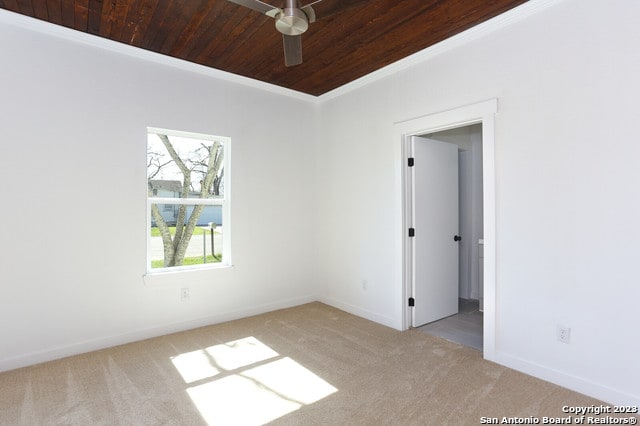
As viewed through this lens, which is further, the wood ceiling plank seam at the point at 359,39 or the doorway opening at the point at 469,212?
the doorway opening at the point at 469,212

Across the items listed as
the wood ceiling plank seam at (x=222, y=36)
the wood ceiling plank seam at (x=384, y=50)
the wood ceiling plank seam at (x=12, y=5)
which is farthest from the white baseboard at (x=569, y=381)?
the wood ceiling plank seam at (x=12, y=5)

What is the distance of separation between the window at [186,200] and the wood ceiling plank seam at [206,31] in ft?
2.60

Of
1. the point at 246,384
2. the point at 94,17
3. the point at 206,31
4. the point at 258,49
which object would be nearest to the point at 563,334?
the point at 246,384

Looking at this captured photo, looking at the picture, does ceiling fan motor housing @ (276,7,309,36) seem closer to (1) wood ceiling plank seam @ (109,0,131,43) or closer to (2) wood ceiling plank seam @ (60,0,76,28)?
(1) wood ceiling plank seam @ (109,0,131,43)

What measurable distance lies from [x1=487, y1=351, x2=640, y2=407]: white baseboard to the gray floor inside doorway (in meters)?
0.35

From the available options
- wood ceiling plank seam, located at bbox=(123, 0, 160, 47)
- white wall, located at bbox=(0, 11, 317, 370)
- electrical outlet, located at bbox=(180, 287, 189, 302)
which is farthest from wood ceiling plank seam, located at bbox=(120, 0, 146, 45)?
electrical outlet, located at bbox=(180, 287, 189, 302)

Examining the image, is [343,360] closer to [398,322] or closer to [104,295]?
[398,322]

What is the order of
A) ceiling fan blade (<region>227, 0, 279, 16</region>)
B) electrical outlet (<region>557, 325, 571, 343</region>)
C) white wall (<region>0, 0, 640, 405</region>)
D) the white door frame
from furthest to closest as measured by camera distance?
the white door frame
electrical outlet (<region>557, 325, 571, 343</region>)
white wall (<region>0, 0, 640, 405</region>)
ceiling fan blade (<region>227, 0, 279, 16</region>)

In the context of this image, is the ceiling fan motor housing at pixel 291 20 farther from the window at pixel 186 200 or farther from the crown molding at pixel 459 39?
the window at pixel 186 200

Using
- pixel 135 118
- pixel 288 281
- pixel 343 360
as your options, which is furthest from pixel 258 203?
pixel 343 360

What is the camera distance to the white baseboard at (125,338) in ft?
8.85

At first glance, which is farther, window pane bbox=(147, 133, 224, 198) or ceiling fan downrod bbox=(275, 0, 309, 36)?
window pane bbox=(147, 133, 224, 198)

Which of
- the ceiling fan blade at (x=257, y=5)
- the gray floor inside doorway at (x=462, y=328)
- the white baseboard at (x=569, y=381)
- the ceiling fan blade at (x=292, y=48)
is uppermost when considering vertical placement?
the ceiling fan blade at (x=257, y=5)

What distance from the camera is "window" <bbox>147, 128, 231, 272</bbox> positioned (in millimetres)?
3439
